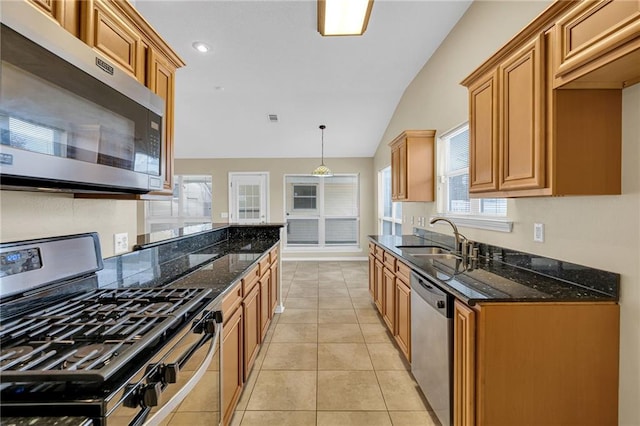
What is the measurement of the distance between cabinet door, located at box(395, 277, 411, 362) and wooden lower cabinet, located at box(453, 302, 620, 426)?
93 centimetres

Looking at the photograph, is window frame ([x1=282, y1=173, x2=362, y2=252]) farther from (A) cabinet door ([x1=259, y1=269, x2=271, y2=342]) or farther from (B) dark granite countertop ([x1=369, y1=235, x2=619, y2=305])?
(B) dark granite countertop ([x1=369, y1=235, x2=619, y2=305])

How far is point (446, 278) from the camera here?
1.74 metres

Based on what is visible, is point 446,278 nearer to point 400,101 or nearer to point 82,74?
point 82,74

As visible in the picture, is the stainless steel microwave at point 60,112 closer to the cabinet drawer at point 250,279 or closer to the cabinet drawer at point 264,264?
the cabinet drawer at point 250,279

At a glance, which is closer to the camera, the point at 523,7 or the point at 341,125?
the point at 523,7

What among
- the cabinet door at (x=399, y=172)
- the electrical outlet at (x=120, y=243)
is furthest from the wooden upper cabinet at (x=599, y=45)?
the electrical outlet at (x=120, y=243)

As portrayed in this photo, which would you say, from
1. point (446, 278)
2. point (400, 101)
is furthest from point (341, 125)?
point (446, 278)

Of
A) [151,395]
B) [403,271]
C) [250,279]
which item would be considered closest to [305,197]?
[403,271]

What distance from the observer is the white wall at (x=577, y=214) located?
4.29ft

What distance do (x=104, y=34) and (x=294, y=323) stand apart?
2.98 meters

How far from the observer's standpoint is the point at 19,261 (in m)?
1.10

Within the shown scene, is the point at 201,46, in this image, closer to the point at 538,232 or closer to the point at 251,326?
the point at 251,326

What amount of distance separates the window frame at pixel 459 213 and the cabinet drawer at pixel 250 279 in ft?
6.22

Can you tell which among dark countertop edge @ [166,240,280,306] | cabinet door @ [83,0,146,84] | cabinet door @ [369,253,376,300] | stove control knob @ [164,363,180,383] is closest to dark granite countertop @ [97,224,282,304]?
dark countertop edge @ [166,240,280,306]
